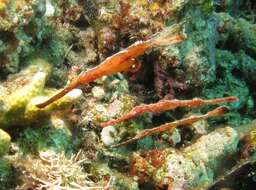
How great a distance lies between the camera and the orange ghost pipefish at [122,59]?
369 cm

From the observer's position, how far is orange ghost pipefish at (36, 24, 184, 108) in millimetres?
3693

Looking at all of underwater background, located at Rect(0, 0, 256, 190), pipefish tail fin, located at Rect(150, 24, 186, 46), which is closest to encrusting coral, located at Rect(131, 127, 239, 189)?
underwater background, located at Rect(0, 0, 256, 190)

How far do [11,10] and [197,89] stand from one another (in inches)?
109

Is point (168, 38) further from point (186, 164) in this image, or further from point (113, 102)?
point (186, 164)

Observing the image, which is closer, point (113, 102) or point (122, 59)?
point (122, 59)

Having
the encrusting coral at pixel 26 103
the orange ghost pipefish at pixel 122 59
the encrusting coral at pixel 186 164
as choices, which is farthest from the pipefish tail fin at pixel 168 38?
the encrusting coral at pixel 186 164

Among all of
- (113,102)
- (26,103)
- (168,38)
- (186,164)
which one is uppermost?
(168,38)

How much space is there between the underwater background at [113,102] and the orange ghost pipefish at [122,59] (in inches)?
0.6

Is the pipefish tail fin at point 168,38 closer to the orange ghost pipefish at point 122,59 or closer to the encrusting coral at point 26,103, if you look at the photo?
the orange ghost pipefish at point 122,59

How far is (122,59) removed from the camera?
3777 millimetres

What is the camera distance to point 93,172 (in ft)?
13.9

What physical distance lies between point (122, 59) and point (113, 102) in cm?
106

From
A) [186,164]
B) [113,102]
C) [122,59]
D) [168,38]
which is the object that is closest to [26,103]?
[122,59]

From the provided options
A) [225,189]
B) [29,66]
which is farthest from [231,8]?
[29,66]
